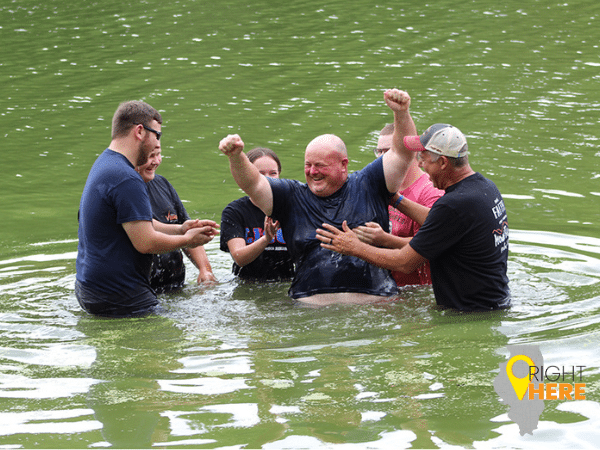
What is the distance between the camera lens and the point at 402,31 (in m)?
25.6

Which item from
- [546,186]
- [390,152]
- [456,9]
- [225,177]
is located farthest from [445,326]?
[456,9]

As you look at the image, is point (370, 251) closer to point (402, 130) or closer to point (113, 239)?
point (402, 130)

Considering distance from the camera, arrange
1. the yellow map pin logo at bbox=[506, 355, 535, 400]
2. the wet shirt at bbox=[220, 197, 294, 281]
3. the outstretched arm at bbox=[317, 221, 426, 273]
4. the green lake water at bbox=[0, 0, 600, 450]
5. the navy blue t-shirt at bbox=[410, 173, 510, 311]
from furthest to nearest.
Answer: the wet shirt at bbox=[220, 197, 294, 281]
the outstretched arm at bbox=[317, 221, 426, 273]
the navy blue t-shirt at bbox=[410, 173, 510, 311]
the yellow map pin logo at bbox=[506, 355, 535, 400]
the green lake water at bbox=[0, 0, 600, 450]

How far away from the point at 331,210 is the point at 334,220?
11 cm

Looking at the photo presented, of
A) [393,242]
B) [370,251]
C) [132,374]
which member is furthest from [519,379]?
[132,374]

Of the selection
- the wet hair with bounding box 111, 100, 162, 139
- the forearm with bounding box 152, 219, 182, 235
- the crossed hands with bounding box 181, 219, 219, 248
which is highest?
the wet hair with bounding box 111, 100, 162, 139

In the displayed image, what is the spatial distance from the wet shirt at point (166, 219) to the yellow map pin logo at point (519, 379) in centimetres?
396

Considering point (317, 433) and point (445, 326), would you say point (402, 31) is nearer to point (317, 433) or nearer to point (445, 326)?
point (445, 326)

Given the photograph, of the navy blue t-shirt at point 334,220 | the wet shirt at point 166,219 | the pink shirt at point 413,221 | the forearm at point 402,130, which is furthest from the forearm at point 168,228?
the forearm at point 402,130

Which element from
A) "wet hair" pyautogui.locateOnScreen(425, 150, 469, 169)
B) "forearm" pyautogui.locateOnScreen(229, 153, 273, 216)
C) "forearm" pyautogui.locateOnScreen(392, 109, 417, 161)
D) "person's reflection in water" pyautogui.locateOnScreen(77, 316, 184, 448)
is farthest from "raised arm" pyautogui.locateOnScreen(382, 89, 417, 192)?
"person's reflection in water" pyautogui.locateOnScreen(77, 316, 184, 448)

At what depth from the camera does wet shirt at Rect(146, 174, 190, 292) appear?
866 cm

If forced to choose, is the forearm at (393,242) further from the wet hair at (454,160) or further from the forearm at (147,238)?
the forearm at (147,238)

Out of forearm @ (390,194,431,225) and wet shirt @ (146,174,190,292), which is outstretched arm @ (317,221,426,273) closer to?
forearm @ (390,194,431,225)

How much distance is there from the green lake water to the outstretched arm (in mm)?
546
